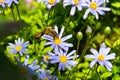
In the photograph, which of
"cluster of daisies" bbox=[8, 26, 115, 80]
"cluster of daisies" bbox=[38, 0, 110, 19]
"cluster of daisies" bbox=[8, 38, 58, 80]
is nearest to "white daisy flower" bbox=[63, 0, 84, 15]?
"cluster of daisies" bbox=[38, 0, 110, 19]

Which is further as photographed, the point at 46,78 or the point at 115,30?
the point at 115,30

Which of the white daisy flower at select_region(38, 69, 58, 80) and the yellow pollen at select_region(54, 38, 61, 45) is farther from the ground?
the yellow pollen at select_region(54, 38, 61, 45)

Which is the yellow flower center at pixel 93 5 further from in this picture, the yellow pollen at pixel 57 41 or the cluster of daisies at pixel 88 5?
the yellow pollen at pixel 57 41

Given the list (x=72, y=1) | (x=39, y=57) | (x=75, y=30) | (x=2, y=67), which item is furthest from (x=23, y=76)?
(x=75, y=30)

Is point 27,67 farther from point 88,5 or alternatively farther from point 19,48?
point 88,5

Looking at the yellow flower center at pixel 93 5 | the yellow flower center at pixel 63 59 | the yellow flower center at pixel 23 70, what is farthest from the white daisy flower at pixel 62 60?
the yellow flower center at pixel 93 5

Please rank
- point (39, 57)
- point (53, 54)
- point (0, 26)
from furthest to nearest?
point (39, 57) < point (53, 54) < point (0, 26)

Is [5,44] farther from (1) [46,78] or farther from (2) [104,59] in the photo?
(2) [104,59]

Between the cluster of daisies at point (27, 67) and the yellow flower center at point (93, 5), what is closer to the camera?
the cluster of daisies at point (27, 67)

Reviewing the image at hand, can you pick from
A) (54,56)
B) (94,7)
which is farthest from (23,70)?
(94,7)

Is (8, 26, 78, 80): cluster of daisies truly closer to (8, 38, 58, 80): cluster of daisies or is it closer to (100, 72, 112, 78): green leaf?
(8, 38, 58, 80): cluster of daisies

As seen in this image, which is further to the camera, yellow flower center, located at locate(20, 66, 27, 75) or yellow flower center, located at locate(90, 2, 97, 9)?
yellow flower center, located at locate(90, 2, 97, 9)
